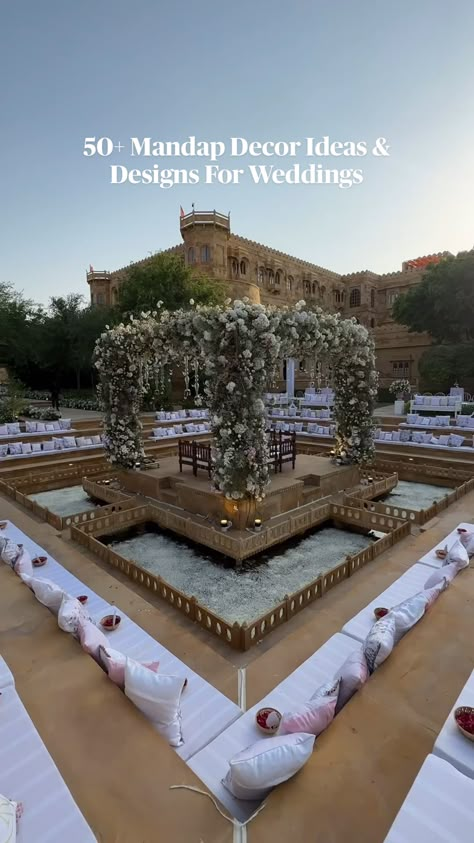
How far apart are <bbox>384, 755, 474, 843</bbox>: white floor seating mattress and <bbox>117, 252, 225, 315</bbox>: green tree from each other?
83.4 ft

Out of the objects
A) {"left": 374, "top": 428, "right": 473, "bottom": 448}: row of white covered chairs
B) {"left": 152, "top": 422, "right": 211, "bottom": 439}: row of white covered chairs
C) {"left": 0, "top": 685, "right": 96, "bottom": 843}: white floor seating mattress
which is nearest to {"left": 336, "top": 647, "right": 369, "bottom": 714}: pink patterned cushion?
{"left": 0, "top": 685, "right": 96, "bottom": 843}: white floor seating mattress

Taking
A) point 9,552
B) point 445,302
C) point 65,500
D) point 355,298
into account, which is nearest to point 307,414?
point 65,500

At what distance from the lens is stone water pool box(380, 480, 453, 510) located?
37.9ft

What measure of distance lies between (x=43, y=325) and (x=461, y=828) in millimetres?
33471

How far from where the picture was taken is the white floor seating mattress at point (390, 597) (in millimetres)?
4756

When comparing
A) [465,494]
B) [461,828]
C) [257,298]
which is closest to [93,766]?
[461,828]

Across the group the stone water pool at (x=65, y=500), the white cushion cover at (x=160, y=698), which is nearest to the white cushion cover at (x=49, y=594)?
the white cushion cover at (x=160, y=698)

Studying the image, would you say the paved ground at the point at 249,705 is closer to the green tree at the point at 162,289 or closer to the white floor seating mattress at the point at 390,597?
the white floor seating mattress at the point at 390,597

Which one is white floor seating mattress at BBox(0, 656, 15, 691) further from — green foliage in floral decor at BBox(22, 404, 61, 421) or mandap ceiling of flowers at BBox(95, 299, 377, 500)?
green foliage in floral decor at BBox(22, 404, 61, 421)

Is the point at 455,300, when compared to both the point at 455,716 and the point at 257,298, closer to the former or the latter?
the point at 257,298

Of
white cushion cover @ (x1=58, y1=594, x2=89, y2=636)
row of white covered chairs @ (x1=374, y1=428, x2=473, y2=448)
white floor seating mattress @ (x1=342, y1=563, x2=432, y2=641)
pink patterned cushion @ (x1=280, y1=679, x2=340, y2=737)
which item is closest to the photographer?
pink patterned cushion @ (x1=280, y1=679, x2=340, y2=737)

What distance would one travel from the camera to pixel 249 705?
12.7 feet

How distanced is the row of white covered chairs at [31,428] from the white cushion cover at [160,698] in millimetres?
15016

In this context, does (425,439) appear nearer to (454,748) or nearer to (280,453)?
(280,453)
